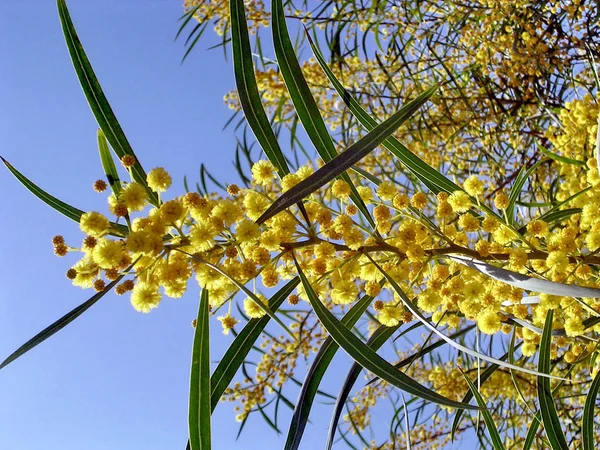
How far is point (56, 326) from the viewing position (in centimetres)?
105

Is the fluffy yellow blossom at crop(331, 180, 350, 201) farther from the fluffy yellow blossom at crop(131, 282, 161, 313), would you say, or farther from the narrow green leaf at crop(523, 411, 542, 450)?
the narrow green leaf at crop(523, 411, 542, 450)

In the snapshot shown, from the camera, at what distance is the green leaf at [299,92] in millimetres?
1169

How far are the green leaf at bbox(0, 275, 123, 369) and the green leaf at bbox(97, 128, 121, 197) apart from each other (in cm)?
26

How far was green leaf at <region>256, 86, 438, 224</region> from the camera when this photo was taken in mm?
944

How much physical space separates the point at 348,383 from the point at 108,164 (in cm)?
83

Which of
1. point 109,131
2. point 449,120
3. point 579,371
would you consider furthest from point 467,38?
point 109,131

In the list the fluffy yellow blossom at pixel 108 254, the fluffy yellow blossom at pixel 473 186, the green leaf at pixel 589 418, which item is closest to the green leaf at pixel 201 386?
the fluffy yellow blossom at pixel 108 254

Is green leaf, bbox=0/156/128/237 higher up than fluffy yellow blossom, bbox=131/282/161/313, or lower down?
higher up

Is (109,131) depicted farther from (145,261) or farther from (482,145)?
(482,145)

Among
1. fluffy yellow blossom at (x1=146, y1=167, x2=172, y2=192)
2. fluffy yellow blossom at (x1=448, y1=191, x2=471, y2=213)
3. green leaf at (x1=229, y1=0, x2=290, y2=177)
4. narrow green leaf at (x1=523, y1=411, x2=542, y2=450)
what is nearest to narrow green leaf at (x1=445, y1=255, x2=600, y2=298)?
fluffy yellow blossom at (x1=448, y1=191, x2=471, y2=213)

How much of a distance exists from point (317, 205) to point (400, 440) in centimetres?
241

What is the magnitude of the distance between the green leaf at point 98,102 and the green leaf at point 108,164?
0.11 ft

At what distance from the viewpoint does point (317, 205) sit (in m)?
1.20

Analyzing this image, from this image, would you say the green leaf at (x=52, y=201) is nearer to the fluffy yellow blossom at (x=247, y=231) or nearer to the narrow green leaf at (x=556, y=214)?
the fluffy yellow blossom at (x=247, y=231)
